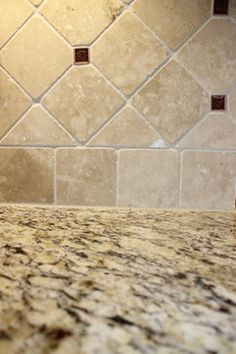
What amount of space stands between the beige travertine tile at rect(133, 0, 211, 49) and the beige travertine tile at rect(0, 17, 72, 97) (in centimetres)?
21

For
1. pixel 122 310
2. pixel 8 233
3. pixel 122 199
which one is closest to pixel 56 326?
pixel 122 310

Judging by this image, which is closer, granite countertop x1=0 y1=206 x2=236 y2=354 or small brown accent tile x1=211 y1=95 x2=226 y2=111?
granite countertop x1=0 y1=206 x2=236 y2=354

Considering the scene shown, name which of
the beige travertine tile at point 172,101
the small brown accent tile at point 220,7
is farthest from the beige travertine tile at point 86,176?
the small brown accent tile at point 220,7

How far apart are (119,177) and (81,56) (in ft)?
1.02

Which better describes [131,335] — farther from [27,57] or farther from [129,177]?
[27,57]

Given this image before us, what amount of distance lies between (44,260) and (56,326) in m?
0.12

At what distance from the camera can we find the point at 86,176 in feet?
2.56

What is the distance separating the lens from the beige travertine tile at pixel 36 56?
77cm

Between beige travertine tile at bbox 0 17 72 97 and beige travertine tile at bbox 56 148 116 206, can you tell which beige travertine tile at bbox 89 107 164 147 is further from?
beige travertine tile at bbox 0 17 72 97

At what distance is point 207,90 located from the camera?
29.0 inches

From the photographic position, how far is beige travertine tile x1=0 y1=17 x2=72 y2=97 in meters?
0.77

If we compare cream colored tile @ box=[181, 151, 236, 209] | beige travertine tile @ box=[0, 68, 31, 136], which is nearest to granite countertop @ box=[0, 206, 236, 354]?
cream colored tile @ box=[181, 151, 236, 209]

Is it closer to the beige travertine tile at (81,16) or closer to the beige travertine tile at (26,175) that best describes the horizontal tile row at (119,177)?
the beige travertine tile at (26,175)

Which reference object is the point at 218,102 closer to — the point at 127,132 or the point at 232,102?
the point at 232,102
